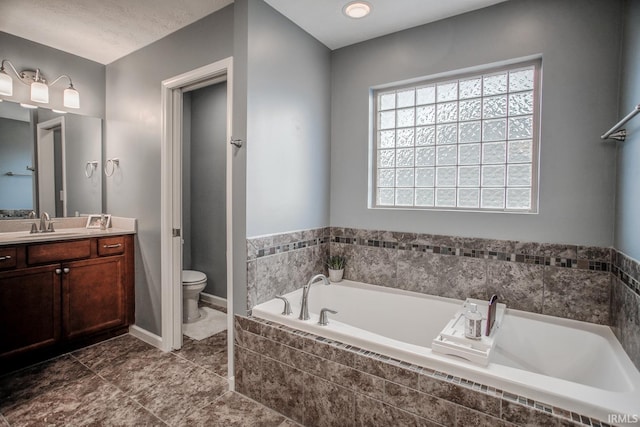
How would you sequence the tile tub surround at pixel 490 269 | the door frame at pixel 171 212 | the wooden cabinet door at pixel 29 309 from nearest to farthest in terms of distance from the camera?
1. the tile tub surround at pixel 490 269
2. the wooden cabinet door at pixel 29 309
3. the door frame at pixel 171 212

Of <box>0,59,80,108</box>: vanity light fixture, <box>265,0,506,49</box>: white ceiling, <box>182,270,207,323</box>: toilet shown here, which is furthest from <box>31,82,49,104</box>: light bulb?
<box>265,0,506,49</box>: white ceiling

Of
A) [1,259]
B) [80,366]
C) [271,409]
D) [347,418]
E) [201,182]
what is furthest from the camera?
[201,182]

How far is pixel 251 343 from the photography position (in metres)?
1.98

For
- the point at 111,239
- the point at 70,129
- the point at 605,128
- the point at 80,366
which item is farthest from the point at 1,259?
the point at 605,128

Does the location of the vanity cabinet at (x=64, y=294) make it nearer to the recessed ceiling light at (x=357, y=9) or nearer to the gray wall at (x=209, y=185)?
the gray wall at (x=209, y=185)

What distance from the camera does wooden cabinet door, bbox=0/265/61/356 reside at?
85.2 inches

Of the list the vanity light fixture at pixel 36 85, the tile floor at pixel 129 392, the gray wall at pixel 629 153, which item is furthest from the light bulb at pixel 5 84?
the gray wall at pixel 629 153

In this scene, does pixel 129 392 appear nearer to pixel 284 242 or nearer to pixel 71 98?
pixel 284 242

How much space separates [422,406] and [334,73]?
2.46m

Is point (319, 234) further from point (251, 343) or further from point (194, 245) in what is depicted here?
point (194, 245)

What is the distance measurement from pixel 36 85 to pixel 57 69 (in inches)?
12.0

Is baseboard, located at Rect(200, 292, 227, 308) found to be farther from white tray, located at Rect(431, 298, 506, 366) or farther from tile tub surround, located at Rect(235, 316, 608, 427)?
white tray, located at Rect(431, 298, 506, 366)

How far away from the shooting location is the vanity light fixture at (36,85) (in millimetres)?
2399

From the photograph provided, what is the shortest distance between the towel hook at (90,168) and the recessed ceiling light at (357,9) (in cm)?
262
